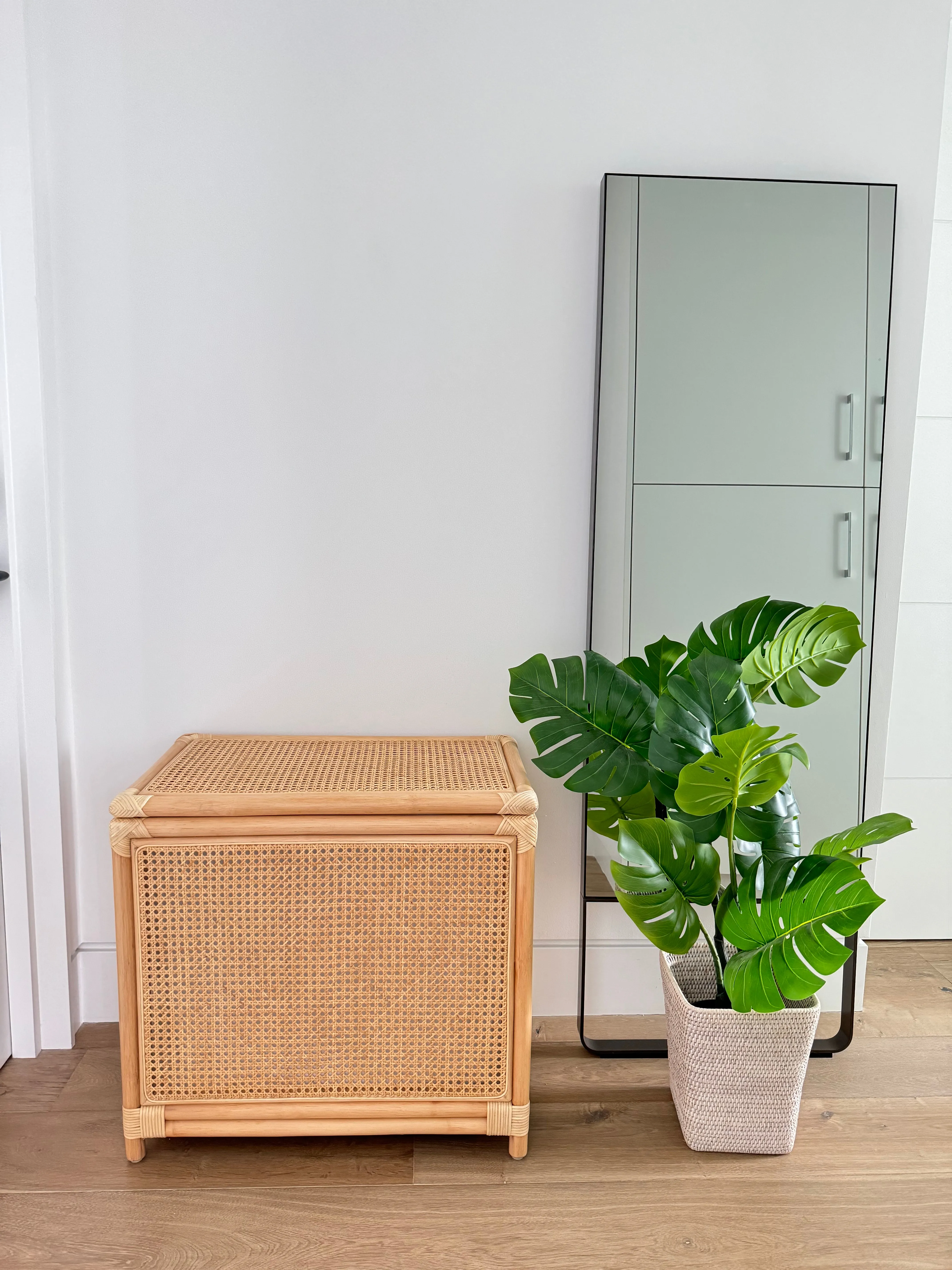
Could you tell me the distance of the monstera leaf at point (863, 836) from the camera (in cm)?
140

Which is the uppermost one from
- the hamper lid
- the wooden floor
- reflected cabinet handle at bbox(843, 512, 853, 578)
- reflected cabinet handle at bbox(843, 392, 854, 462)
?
reflected cabinet handle at bbox(843, 392, 854, 462)

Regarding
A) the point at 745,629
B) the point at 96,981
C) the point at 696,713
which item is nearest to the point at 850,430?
the point at 745,629

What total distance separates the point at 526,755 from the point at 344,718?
0.40 metres

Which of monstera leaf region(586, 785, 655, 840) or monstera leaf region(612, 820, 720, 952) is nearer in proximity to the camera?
monstera leaf region(612, 820, 720, 952)

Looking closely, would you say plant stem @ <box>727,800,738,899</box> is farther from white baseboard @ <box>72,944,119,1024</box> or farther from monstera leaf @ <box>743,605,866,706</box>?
white baseboard @ <box>72,944,119,1024</box>

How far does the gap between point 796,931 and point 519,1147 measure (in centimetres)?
61

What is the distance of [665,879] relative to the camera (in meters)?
1.49

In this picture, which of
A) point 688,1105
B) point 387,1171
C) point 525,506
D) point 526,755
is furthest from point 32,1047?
point 525,506

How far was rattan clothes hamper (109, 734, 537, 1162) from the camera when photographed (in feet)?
5.04

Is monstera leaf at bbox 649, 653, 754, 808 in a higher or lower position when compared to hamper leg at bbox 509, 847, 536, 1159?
higher

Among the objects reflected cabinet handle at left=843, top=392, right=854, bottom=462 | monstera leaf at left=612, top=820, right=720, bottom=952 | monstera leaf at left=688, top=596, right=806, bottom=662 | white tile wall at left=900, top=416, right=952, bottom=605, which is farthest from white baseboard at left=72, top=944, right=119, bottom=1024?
white tile wall at left=900, top=416, right=952, bottom=605

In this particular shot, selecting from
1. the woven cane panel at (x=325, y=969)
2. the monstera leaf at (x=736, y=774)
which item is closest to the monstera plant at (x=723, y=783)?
the monstera leaf at (x=736, y=774)

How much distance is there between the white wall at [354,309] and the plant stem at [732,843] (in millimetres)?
589

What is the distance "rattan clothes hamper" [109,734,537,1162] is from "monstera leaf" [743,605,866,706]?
45 centimetres
